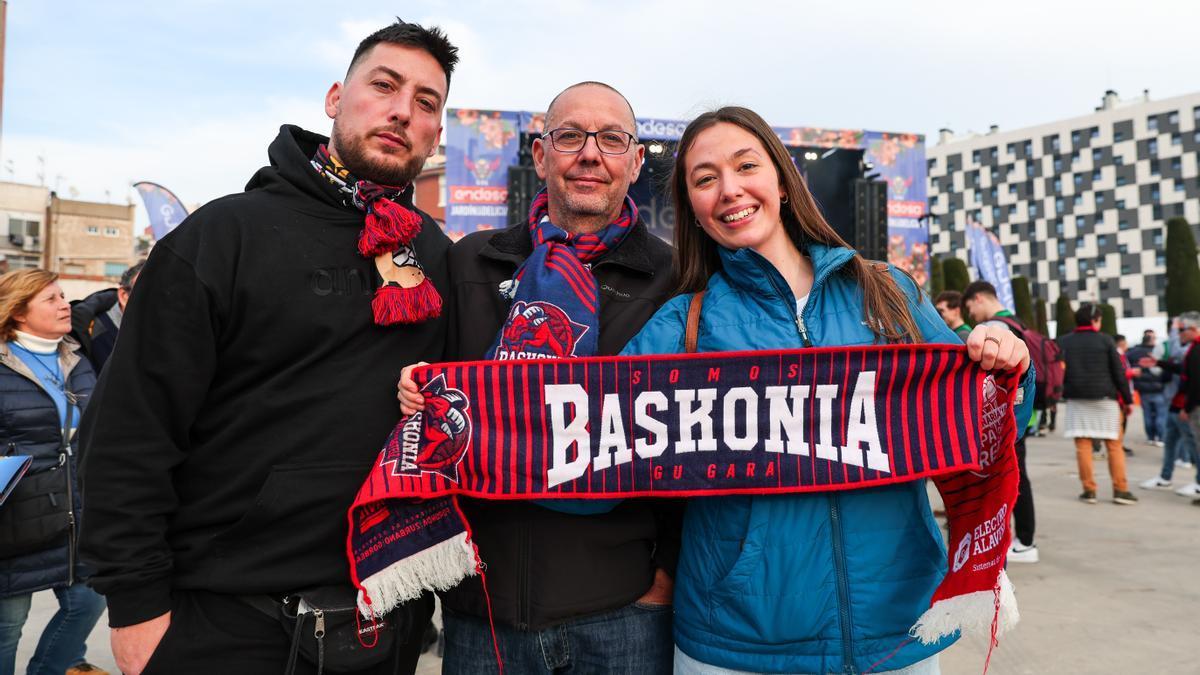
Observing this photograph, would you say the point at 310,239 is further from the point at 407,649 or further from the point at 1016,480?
the point at 1016,480

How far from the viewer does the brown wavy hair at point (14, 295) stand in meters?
3.31

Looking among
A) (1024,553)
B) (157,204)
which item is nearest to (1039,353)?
(1024,553)

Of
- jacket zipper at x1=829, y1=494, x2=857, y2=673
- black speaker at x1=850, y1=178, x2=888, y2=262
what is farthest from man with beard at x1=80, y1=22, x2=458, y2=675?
black speaker at x1=850, y1=178, x2=888, y2=262

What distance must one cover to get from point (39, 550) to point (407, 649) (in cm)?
230

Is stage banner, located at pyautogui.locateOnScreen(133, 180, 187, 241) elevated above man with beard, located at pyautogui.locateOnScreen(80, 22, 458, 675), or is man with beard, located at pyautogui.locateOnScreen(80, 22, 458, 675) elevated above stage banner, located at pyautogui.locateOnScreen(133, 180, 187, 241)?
stage banner, located at pyautogui.locateOnScreen(133, 180, 187, 241)

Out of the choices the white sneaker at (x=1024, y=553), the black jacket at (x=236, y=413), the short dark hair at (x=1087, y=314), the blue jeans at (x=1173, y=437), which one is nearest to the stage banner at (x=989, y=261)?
the blue jeans at (x=1173, y=437)

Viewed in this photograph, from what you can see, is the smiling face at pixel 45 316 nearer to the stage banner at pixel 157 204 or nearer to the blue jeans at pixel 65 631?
the blue jeans at pixel 65 631

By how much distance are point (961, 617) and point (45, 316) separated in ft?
13.2

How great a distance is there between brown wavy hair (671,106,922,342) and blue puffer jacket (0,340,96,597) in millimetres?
2770

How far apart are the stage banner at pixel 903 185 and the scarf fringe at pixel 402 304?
551 inches

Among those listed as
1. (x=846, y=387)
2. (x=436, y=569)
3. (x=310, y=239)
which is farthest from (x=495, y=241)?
(x=846, y=387)

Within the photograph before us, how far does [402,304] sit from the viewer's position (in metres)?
1.87

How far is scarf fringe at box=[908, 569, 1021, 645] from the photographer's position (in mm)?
1620

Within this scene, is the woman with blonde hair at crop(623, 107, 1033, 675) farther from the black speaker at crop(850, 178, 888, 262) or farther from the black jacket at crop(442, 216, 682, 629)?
the black speaker at crop(850, 178, 888, 262)
